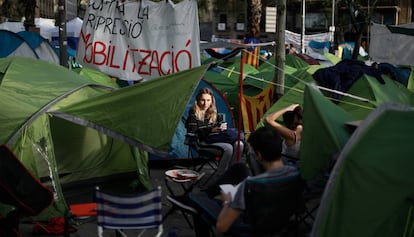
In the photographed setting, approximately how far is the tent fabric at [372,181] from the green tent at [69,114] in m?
2.34

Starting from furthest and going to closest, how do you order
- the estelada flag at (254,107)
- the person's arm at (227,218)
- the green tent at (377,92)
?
the estelada flag at (254,107) → the green tent at (377,92) → the person's arm at (227,218)

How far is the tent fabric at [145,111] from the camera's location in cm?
641

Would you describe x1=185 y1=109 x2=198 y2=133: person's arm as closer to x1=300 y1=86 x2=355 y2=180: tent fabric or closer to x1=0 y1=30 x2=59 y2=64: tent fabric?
x1=300 y1=86 x2=355 y2=180: tent fabric

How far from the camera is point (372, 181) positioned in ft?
14.3

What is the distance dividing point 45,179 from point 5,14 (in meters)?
42.0

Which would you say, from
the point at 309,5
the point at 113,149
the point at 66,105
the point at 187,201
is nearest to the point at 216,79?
the point at 113,149

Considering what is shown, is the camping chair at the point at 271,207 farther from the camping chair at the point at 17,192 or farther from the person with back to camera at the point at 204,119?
the person with back to camera at the point at 204,119

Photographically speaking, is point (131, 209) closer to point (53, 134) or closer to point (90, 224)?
point (90, 224)

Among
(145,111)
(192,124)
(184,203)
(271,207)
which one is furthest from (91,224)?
(271,207)

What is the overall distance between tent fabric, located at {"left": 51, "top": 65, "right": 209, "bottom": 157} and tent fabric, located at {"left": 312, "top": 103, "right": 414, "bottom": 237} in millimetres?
2328

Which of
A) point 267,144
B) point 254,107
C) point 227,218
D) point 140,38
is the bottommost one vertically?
point 254,107

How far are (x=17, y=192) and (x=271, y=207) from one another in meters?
→ 2.37

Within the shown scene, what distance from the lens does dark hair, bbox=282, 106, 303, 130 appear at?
6789 mm

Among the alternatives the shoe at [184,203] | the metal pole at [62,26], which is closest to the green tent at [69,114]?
A: the shoe at [184,203]
